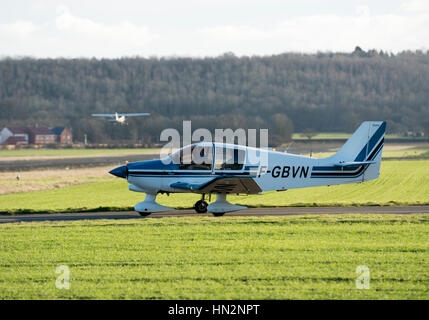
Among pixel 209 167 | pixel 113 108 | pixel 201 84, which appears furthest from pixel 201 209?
pixel 201 84

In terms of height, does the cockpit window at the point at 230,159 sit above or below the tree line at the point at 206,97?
below

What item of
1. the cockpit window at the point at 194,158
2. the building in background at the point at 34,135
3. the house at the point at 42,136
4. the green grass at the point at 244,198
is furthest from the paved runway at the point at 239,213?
the house at the point at 42,136

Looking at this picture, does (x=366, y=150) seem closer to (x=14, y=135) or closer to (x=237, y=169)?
(x=237, y=169)

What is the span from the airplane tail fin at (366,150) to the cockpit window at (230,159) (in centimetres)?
313

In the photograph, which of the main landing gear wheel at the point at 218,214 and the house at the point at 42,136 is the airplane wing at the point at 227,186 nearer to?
the main landing gear wheel at the point at 218,214

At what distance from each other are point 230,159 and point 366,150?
4635 millimetres

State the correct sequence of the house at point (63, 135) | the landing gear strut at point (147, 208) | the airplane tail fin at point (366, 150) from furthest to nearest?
the house at point (63, 135), the airplane tail fin at point (366, 150), the landing gear strut at point (147, 208)

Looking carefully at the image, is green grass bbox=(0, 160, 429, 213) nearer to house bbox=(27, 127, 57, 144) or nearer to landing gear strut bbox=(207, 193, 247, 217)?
landing gear strut bbox=(207, 193, 247, 217)

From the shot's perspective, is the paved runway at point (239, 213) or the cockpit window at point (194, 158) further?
the paved runway at point (239, 213)

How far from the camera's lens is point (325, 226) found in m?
14.5

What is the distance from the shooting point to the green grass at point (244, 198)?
21.4 m

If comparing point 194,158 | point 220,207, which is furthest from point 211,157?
point 220,207

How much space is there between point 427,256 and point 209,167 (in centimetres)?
851
